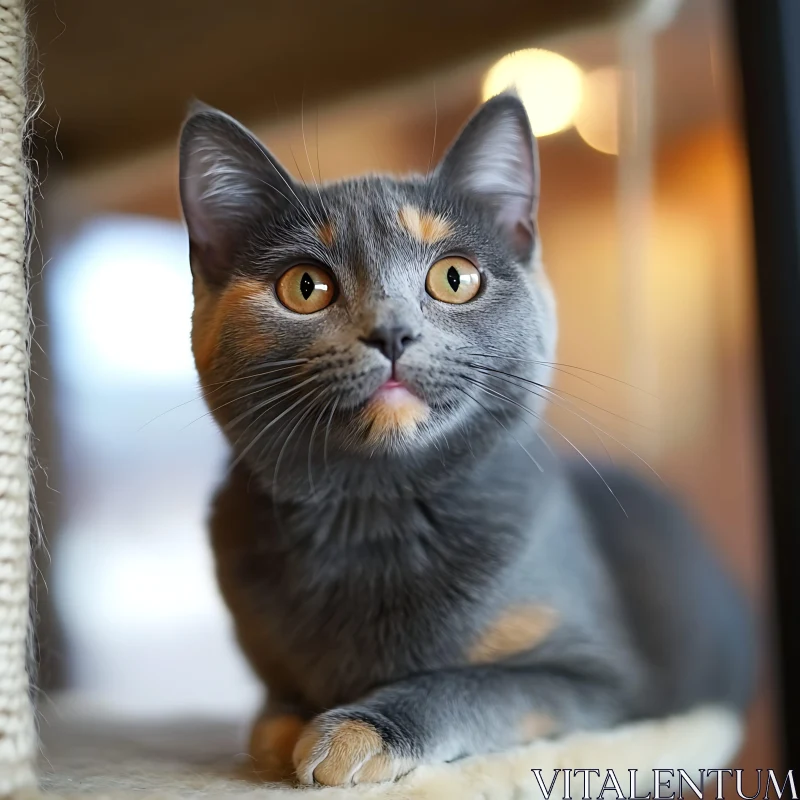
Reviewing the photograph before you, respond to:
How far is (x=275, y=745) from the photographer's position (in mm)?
846

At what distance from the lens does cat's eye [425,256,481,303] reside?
0.83m

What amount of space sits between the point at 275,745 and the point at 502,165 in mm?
681

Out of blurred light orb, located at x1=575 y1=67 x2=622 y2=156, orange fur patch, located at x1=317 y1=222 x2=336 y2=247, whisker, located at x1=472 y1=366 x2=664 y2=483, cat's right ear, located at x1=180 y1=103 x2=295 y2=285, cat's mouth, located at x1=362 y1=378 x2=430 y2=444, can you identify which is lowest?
whisker, located at x1=472 y1=366 x2=664 y2=483

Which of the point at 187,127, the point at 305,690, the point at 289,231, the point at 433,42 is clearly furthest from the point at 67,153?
the point at 305,690

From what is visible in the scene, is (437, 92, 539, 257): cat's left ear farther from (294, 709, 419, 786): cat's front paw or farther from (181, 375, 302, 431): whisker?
(294, 709, 419, 786): cat's front paw

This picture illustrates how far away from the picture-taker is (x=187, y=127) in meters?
0.86

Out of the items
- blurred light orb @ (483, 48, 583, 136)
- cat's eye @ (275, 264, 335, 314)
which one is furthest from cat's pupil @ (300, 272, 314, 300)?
blurred light orb @ (483, 48, 583, 136)

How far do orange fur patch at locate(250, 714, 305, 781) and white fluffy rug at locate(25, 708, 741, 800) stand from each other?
0.02 meters

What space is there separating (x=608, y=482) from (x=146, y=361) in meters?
0.71

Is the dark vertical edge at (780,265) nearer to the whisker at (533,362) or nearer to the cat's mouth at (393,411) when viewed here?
the whisker at (533,362)

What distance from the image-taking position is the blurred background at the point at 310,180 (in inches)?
39.6

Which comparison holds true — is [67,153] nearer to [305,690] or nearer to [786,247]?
[305,690]

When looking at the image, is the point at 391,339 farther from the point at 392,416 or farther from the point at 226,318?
the point at 226,318

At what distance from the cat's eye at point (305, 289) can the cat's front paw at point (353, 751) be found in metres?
0.40
